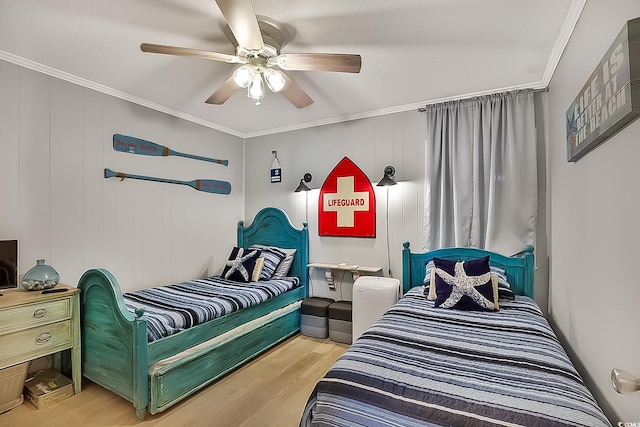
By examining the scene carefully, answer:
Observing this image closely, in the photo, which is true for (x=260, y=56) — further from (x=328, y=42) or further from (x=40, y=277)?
(x=40, y=277)

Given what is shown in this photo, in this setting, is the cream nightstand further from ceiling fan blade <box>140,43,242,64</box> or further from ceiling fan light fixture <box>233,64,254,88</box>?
ceiling fan light fixture <box>233,64,254,88</box>

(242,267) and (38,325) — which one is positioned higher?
(242,267)

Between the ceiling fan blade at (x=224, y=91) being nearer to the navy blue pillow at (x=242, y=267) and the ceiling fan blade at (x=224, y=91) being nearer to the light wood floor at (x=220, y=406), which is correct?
the navy blue pillow at (x=242, y=267)

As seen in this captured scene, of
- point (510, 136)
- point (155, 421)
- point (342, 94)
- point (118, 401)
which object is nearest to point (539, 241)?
point (510, 136)

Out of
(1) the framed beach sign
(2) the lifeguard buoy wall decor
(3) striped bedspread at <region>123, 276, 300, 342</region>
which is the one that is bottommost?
(3) striped bedspread at <region>123, 276, 300, 342</region>

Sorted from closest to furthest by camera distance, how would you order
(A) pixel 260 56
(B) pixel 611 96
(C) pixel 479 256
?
(B) pixel 611 96, (A) pixel 260 56, (C) pixel 479 256

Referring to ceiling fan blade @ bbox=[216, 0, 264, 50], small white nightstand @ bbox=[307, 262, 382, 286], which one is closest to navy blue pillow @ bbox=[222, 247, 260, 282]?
small white nightstand @ bbox=[307, 262, 382, 286]

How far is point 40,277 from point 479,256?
3375 millimetres

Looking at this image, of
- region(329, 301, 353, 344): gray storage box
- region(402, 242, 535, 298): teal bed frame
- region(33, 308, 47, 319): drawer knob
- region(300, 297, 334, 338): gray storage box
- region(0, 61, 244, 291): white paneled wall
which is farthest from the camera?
region(300, 297, 334, 338): gray storage box

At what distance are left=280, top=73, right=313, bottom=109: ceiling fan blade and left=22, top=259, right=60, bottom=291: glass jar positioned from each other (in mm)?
2111

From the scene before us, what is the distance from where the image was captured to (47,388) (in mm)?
2232

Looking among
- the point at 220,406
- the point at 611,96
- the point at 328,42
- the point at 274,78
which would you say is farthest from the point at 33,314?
the point at 611,96

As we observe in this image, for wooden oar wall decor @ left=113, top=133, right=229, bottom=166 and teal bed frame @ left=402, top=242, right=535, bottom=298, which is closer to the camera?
teal bed frame @ left=402, top=242, right=535, bottom=298

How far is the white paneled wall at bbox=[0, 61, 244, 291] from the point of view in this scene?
235 cm
